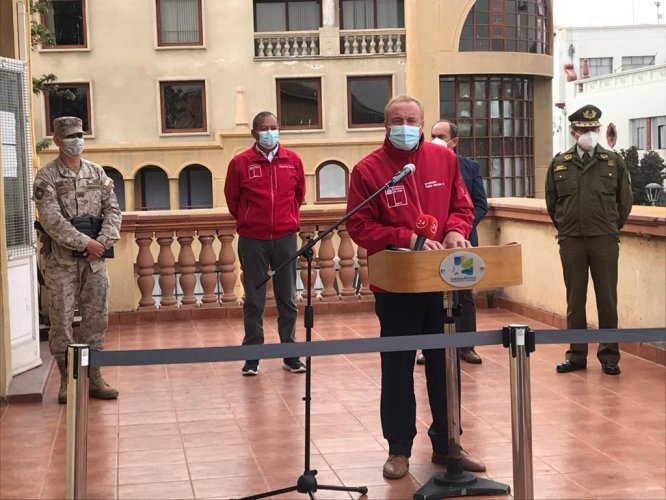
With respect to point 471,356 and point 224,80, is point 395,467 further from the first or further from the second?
point 224,80

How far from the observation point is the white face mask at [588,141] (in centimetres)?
735

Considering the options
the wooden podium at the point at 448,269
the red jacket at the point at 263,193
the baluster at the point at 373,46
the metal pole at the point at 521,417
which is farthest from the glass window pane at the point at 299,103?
the metal pole at the point at 521,417

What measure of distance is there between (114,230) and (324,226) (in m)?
3.77

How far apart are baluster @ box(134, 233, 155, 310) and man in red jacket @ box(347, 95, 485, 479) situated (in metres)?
5.37

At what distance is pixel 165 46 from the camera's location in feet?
112

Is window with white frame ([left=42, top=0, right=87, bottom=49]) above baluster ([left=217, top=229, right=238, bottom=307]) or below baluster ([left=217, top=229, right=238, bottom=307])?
above

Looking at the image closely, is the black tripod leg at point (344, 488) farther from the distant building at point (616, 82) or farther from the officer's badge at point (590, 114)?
the distant building at point (616, 82)

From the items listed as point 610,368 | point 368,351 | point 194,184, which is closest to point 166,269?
point 610,368

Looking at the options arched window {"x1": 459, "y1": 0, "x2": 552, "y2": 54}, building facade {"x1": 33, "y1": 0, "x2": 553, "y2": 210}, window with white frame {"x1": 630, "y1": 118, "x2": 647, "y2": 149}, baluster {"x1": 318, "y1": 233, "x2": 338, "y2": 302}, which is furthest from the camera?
window with white frame {"x1": 630, "y1": 118, "x2": 647, "y2": 149}

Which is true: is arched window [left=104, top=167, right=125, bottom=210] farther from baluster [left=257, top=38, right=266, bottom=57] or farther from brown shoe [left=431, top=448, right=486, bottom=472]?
brown shoe [left=431, top=448, right=486, bottom=472]

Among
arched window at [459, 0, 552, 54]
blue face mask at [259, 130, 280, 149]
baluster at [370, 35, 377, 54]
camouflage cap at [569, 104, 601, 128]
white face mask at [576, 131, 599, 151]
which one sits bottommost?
white face mask at [576, 131, 599, 151]

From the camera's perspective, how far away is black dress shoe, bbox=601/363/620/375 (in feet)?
22.9

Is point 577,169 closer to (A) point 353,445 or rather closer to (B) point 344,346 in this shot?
(A) point 353,445

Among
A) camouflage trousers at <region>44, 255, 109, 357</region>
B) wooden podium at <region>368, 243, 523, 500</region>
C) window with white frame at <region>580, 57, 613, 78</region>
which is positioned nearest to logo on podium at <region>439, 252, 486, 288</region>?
wooden podium at <region>368, 243, 523, 500</region>
